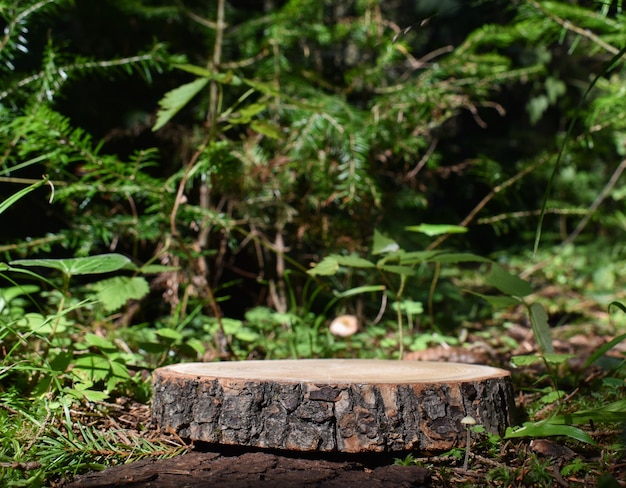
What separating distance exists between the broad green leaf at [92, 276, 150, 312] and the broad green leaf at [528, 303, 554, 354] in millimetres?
1335

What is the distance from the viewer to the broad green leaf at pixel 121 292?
1.96 m

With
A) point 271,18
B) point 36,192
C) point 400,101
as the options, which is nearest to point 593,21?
point 400,101

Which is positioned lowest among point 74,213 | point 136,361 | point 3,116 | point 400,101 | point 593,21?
point 136,361

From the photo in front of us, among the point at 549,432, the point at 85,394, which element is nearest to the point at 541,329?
the point at 549,432

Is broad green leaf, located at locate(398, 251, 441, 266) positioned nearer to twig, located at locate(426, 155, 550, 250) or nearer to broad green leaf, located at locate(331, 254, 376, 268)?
broad green leaf, located at locate(331, 254, 376, 268)

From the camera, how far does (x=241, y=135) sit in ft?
9.52

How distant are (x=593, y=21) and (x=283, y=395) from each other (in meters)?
2.61

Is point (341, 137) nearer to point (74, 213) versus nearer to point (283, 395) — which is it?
point (74, 213)

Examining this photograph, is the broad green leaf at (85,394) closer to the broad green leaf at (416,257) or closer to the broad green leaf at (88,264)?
the broad green leaf at (88,264)

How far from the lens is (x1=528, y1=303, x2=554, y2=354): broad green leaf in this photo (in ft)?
5.89

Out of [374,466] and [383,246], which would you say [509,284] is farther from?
[374,466]

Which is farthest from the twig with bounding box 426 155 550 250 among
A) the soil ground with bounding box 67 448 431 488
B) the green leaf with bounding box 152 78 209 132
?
the soil ground with bounding box 67 448 431 488

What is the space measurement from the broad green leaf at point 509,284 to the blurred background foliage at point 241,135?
2.74 feet

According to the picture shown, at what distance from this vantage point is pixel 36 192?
3.13 metres
